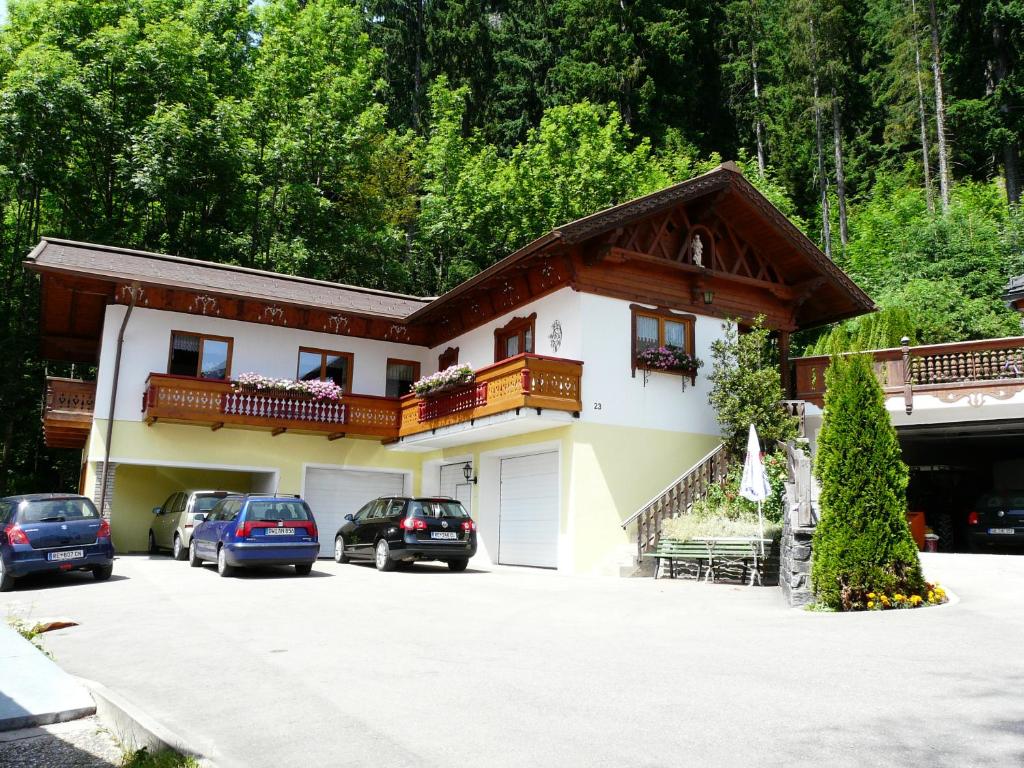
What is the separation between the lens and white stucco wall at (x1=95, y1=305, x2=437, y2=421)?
21531 mm

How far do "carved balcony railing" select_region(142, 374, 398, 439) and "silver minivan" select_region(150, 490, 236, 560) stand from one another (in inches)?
83.5

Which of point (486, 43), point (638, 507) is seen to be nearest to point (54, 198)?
point (486, 43)

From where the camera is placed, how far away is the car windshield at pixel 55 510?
1434 centimetres

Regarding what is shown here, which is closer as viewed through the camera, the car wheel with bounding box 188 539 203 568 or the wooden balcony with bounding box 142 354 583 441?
the car wheel with bounding box 188 539 203 568

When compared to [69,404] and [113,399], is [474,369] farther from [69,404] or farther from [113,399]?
[69,404]

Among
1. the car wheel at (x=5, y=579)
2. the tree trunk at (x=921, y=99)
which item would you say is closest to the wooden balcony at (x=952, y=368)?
the car wheel at (x=5, y=579)

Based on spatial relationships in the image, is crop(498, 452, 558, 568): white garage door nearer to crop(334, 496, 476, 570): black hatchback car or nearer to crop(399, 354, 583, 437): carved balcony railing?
crop(399, 354, 583, 437): carved balcony railing

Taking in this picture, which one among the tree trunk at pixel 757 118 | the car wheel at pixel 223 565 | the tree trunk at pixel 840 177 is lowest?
the car wheel at pixel 223 565

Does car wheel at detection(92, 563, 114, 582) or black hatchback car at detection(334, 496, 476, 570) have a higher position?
black hatchback car at detection(334, 496, 476, 570)

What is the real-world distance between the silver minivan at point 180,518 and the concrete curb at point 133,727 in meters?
11.5

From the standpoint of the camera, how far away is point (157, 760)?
488 centimetres

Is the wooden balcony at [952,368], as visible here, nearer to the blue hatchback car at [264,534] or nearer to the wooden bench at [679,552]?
the wooden bench at [679,552]

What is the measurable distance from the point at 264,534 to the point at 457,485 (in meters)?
8.32

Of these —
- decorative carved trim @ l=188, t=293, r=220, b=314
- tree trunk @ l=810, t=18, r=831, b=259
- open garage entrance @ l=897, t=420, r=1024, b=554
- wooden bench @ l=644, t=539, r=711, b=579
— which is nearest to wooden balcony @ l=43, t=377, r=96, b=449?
decorative carved trim @ l=188, t=293, r=220, b=314
